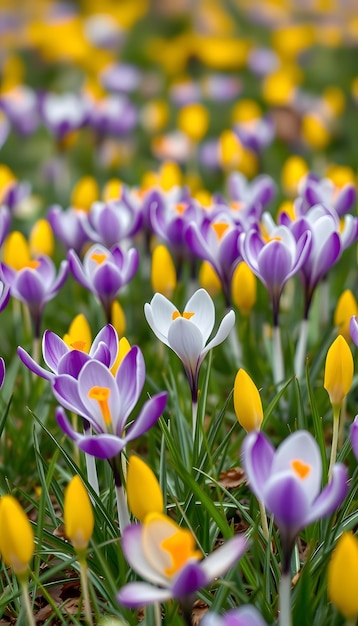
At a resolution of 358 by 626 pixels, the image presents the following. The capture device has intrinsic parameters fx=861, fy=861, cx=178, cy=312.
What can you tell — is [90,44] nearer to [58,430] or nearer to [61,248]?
[61,248]

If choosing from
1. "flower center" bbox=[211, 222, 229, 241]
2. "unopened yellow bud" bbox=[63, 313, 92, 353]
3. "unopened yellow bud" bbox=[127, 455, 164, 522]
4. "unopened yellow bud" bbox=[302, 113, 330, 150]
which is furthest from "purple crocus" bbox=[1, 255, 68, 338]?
"unopened yellow bud" bbox=[302, 113, 330, 150]

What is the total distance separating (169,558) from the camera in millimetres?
1150

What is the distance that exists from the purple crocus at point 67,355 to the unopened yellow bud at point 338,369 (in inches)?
15.2

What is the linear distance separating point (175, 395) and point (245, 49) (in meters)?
5.09

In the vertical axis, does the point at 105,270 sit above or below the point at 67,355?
below

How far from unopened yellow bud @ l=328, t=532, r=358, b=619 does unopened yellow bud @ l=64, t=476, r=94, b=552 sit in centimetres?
38

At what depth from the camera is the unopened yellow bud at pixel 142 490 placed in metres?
1.23

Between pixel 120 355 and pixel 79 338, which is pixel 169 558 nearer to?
pixel 120 355

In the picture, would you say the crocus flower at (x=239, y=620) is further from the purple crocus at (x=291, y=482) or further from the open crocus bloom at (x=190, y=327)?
the open crocus bloom at (x=190, y=327)

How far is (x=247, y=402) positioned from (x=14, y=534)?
0.47 metres

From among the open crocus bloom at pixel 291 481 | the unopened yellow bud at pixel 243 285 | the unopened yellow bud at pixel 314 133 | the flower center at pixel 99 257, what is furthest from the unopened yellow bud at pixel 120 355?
the unopened yellow bud at pixel 314 133

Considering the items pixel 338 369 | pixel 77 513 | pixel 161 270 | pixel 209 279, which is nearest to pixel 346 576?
pixel 77 513

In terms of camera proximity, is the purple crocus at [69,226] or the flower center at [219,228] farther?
the purple crocus at [69,226]

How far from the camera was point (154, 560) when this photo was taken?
115 centimetres
